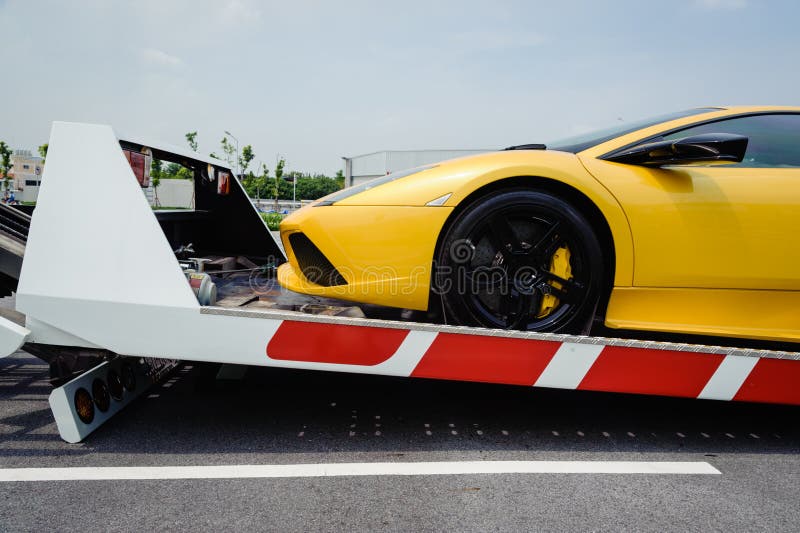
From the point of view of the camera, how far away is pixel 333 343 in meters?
2.04

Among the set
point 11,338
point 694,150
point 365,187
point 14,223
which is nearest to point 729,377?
point 694,150

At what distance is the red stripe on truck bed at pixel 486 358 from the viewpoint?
6.73 feet

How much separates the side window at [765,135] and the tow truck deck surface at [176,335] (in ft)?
2.95

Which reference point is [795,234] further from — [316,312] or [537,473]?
[316,312]

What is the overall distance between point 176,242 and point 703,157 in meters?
3.20

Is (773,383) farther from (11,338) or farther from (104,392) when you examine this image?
(11,338)

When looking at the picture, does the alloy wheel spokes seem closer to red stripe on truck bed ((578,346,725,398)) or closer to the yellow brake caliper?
the yellow brake caliper

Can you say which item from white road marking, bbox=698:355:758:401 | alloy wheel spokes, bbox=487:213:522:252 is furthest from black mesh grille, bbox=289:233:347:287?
white road marking, bbox=698:355:758:401

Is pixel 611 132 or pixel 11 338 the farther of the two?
pixel 611 132

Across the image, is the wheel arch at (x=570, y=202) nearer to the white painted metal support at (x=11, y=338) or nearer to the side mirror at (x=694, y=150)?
the side mirror at (x=694, y=150)

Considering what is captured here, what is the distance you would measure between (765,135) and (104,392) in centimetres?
339

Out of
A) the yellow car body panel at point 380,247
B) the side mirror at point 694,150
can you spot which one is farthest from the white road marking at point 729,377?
the yellow car body panel at point 380,247

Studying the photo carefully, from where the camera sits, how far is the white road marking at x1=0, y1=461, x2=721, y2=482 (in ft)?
6.27

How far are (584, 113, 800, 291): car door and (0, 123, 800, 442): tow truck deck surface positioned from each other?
0.33 metres
